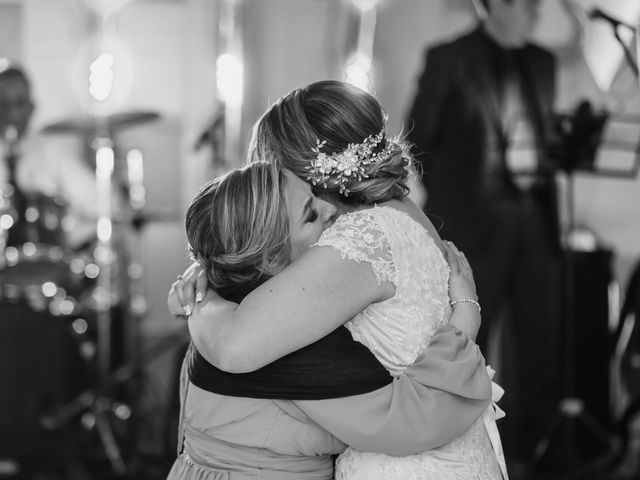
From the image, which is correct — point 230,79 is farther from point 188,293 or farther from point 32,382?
point 188,293

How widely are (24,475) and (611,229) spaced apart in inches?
149

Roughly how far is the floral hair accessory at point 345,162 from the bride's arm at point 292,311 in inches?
8.6

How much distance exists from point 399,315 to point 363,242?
20 centimetres

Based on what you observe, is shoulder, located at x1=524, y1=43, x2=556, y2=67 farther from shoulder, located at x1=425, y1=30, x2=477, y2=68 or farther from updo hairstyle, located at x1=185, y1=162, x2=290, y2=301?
updo hairstyle, located at x1=185, y1=162, x2=290, y2=301

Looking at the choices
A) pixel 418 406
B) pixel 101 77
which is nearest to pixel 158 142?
pixel 101 77

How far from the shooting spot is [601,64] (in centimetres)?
382

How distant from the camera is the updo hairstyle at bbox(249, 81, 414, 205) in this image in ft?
6.95

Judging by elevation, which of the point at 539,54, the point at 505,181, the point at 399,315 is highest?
the point at 399,315

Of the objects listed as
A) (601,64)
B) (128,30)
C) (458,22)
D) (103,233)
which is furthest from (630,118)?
(128,30)

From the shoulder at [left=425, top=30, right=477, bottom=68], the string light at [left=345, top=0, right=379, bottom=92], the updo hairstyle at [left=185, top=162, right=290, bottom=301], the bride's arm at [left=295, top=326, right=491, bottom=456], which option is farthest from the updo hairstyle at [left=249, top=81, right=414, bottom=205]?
the string light at [left=345, top=0, right=379, bottom=92]

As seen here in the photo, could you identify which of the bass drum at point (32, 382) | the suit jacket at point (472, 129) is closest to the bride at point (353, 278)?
the suit jacket at point (472, 129)

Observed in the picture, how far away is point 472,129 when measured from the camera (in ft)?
→ 16.7

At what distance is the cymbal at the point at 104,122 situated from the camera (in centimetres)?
497

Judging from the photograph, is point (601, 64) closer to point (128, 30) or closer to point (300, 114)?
point (300, 114)
